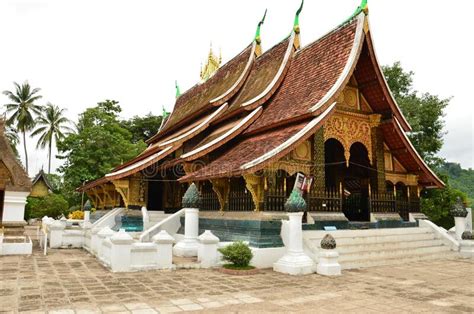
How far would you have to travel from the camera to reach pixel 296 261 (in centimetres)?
772

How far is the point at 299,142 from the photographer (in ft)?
29.2

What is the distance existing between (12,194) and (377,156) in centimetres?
1084

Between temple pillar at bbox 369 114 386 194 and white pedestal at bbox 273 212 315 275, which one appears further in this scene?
temple pillar at bbox 369 114 386 194

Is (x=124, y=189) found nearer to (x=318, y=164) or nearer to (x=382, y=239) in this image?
(x=318, y=164)

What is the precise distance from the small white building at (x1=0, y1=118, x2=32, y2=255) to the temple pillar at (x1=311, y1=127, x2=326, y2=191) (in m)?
8.00

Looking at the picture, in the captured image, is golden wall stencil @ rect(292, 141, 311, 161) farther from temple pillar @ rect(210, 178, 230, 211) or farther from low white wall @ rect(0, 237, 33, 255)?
low white wall @ rect(0, 237, 33, 255)

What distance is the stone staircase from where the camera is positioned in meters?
8.68

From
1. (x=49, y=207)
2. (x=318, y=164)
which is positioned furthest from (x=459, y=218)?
(x=49, y=207)

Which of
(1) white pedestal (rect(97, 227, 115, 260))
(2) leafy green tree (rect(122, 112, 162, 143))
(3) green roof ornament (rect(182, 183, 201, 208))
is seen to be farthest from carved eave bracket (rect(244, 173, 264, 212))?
(2) leafy green tree (rect(122, 112, 162, 143))

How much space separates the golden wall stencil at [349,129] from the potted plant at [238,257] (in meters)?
4.43

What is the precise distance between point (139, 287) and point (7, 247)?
5.92 metres

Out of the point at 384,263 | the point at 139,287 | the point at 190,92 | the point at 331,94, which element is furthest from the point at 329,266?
the point at 190,92

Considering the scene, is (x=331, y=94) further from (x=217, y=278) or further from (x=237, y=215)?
(x=217, y=278)

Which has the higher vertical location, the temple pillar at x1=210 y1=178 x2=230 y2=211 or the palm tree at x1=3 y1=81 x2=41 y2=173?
the palm tree at x1=3 y1=81 x2=41 y2=173
